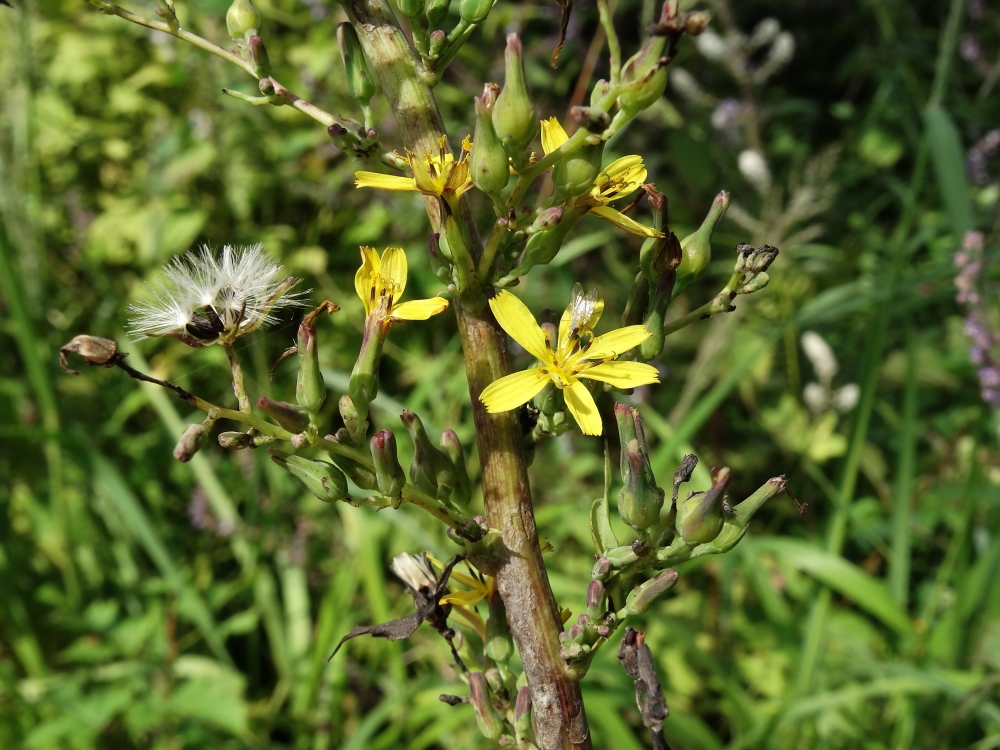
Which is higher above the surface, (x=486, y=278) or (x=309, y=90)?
(x=309, y=90)

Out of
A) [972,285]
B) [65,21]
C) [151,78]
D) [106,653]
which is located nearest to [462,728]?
[106,653]

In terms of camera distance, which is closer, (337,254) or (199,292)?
(199,292)

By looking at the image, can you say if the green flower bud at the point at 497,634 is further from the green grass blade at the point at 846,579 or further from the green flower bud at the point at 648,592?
the green grass blade at the point at 846,579

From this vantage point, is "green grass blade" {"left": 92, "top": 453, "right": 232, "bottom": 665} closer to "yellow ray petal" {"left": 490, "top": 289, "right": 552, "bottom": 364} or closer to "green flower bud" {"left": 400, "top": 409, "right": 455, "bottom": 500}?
"green flower bud" {"left": 400, "top": 409, "right": 455, "bottom": 500}

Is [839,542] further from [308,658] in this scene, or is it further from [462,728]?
[308,658]

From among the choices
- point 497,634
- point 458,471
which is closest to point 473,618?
point 497,634

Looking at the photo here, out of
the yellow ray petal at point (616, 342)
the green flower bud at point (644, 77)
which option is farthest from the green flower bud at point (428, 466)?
the green flower bud at point (644, 77)

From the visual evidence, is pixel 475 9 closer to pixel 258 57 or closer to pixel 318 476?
pixel 258 57
